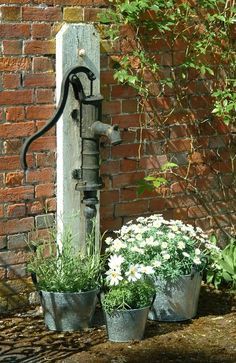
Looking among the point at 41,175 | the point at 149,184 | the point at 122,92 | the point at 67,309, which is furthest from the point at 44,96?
the point at 67,309

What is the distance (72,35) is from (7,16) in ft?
1.29

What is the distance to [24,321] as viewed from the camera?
15.9 ft

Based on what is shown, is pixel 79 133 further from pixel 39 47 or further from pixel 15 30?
pixel 15 30

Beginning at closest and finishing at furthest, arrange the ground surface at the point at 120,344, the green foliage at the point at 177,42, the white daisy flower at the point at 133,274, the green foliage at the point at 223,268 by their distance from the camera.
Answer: the ground surface at the point at 120,344
the white daisy flower at the point at 133,274
the green foliage at the point at 177,42
the green foliage at the point at 223,268

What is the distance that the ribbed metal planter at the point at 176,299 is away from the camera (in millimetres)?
4824

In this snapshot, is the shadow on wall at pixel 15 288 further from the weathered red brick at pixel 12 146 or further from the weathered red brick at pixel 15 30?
the weathered red brick at pixel 15 30

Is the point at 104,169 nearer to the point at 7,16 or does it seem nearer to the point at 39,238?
the point at 39,238

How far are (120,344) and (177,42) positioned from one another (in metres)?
1.98

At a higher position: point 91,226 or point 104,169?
point 104,169

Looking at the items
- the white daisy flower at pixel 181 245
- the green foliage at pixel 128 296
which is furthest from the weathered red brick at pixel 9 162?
the white daisy flower at pixel 181 245

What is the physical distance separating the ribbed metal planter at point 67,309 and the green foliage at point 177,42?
1.32 m

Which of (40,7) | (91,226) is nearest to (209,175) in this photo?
(91,226)

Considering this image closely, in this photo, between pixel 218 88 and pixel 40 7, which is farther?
pixel 218 88

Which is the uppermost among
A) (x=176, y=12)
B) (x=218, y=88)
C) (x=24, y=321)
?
(x=176, y=12)
